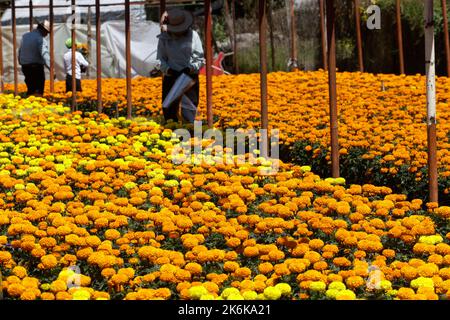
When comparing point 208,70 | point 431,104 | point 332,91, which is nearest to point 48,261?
point 431,104

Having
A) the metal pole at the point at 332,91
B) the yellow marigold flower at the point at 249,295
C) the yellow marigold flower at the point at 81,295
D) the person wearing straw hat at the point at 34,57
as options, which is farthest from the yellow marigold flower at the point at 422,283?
the person wearing straw hat at the point at 34,57

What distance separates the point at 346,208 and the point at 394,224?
0.41 m

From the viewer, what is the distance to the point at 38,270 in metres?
5.25

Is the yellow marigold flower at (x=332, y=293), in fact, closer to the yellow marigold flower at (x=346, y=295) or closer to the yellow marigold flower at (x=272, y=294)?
the yellow marigold flower at (x=346, y=295)

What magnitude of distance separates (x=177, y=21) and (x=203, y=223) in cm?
498

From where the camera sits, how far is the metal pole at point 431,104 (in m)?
6.94

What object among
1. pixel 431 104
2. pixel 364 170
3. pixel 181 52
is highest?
pixel 181 52

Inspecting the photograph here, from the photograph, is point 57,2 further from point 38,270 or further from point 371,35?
point 38,270

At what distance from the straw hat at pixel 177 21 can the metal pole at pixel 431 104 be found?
3919 millimetres

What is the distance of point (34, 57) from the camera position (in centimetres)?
1451

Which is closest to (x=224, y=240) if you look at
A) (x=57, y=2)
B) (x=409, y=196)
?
(x=409, y=196)

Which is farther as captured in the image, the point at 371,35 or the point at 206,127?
the point at 371,35

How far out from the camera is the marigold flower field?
4.76 m

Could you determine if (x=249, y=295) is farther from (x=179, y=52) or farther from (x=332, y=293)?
(x=179, y=52)
